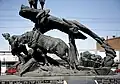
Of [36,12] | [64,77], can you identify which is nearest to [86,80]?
[64,77]

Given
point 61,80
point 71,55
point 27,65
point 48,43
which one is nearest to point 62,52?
point 71,55

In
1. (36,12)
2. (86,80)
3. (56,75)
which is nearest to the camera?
(86,80)

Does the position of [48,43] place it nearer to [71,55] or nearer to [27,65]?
[71,55]

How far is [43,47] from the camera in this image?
12.0 meters

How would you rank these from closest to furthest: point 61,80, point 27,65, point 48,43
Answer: point 61,80 → point 27,65 → point 48,43

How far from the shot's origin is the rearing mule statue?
11.9m

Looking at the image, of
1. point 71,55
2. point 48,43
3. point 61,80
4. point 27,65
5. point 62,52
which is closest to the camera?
point 61,80

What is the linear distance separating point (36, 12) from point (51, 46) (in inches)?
71.5

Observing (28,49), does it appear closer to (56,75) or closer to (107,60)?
(56,75)

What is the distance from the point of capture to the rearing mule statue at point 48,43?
11945 millimetres

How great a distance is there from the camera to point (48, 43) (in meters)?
12.1

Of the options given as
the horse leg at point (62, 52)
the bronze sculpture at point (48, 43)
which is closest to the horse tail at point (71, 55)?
the bronze sculpture at point (48, 43)

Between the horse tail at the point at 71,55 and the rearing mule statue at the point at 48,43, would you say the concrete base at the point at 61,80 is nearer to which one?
the horse tail at the point at 71,55

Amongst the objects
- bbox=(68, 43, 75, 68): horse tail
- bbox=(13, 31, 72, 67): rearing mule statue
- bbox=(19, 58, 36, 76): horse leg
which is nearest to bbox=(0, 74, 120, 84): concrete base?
bbox=(19, 58, 36, 76): horse leg
